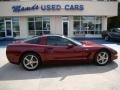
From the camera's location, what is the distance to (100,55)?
8.95m

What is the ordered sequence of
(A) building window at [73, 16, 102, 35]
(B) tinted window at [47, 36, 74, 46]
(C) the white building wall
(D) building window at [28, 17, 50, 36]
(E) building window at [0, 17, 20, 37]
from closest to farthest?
(B) tinted window at [47, 36, 74, 46] → (C) the white building wall → (E) building window at [0, 17, 20, 37] → (D) building window at [28, 17, 50, 36] → (A) building window at [73, 16, 102, 35]

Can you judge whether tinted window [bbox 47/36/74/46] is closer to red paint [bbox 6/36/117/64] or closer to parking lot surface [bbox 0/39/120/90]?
red paint [bbox 6/36/117/64]

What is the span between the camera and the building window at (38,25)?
28.8 metres

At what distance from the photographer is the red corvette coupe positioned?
8500mm

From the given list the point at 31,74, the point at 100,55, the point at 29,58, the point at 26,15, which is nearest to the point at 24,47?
the point at 29,58

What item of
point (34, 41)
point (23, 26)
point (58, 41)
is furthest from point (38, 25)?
point (58, 41)

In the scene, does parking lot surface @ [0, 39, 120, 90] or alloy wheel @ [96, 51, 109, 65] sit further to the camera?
alloy wheel @ [96, 51, 109, 65]

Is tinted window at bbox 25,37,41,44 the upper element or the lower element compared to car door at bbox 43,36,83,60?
upper

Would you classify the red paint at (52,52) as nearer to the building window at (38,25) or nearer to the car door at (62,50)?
the car door at (62,50)

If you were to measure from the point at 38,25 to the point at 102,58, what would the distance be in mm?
20786

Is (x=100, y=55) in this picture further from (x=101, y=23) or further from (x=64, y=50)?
(x=101, y=23)

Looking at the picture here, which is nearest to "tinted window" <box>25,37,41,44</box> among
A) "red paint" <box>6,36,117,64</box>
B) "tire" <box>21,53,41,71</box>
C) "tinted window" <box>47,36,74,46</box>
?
"red paint" <box>6,36,117,64</box>

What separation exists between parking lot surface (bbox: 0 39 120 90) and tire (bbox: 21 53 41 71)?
0.78ft

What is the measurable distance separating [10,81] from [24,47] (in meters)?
1.87
